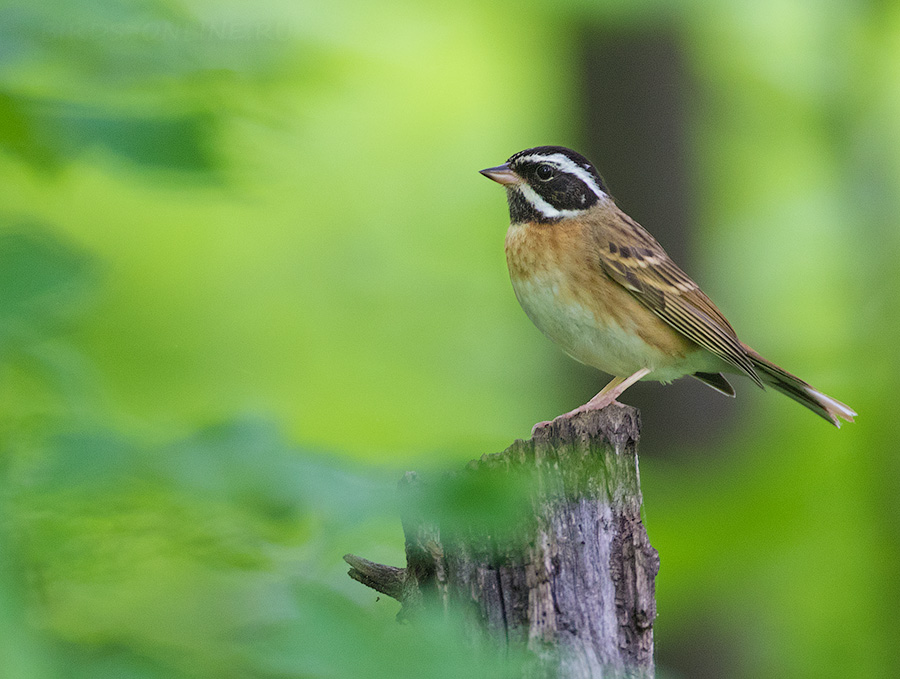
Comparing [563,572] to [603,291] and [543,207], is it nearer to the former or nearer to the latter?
[603,291]

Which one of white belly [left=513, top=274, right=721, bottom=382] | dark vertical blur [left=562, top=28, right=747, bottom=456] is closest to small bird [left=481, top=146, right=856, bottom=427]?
white belly [left=513, top=274, right=721, bottom=382]

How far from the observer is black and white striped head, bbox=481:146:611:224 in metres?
5.41

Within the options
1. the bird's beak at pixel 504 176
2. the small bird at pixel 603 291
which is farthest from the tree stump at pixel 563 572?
the bird's beak at pixel 504 176

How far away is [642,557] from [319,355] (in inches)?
432

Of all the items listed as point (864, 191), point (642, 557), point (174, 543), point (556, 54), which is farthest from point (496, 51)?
point (174, 543)

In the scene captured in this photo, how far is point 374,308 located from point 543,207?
906 centimetres

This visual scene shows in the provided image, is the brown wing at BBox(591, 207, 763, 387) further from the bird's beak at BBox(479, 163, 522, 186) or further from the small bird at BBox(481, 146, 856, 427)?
the bird's beak at BBox(479, 163, 522, 186)

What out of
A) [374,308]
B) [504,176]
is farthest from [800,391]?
[374,308]

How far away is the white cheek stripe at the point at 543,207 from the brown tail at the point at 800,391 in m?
1.34

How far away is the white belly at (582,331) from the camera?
16.6 feet

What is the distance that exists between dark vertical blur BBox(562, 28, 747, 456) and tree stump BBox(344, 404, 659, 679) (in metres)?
4.89

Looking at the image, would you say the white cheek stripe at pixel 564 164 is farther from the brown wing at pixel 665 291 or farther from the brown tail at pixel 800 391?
the brown tail at pixel 800 391

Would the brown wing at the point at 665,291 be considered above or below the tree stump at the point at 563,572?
above

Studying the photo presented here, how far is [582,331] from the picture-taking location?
5066 millimetres
